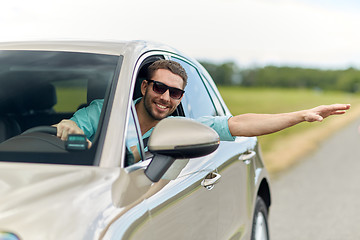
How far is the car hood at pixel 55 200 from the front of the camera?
6.00ft

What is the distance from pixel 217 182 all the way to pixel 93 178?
4.29ft

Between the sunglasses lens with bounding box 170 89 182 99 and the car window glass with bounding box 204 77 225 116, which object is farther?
the car window glass with bounding box 204 77 225 116

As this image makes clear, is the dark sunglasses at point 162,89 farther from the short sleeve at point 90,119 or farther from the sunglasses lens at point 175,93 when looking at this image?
the short sleeve at point 90,119

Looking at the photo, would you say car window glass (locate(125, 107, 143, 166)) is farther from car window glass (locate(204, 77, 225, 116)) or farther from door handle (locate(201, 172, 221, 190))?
car window glass (locate(204, 77, 225, 116))

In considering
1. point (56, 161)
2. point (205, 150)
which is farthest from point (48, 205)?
point (205, 150)

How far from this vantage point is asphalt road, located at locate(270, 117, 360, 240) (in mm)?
6543

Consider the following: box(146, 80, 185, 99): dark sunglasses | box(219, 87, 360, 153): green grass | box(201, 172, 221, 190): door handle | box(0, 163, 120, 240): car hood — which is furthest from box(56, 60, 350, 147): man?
A: box(219, 87, 360, 153): green grass

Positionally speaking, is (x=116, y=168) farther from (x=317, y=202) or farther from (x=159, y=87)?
(x=317, y=202)

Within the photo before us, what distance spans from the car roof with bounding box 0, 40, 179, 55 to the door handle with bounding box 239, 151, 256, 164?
110 centimetres

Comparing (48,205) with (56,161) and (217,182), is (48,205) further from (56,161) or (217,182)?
(217,182)

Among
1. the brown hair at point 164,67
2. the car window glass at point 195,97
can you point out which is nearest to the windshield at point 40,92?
the brown hair at point 164,67

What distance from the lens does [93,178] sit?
83.5 inches

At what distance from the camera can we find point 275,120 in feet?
11.1

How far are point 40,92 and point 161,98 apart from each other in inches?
65.7
